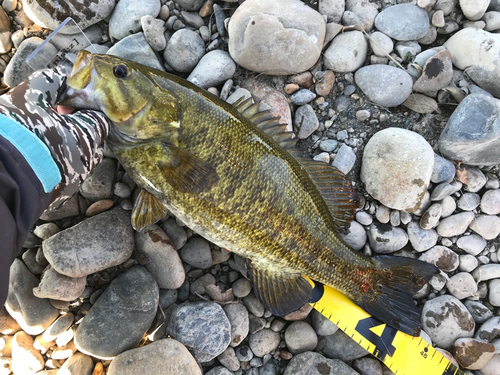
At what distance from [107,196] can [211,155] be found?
1.13m

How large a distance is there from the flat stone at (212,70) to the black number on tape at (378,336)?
2.49 meters

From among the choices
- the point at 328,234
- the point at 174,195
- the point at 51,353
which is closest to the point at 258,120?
the point at 174,195

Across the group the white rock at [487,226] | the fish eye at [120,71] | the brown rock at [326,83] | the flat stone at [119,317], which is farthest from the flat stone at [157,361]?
the white rock at [487,226]

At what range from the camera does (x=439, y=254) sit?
10.1ft

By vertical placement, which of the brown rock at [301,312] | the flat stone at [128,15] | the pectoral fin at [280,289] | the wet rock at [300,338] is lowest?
the wet rock at [300,338]

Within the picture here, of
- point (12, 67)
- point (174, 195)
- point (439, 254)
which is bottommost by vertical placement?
point (439, 254)

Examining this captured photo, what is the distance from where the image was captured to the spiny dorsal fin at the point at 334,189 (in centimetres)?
268

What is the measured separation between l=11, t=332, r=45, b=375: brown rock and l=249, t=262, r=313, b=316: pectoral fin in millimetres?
1859

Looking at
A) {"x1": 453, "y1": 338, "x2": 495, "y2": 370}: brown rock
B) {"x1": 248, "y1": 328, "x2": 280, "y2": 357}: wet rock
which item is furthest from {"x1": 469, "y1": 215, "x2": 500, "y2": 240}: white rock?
{"x1": 248, "y1": 328, "x2": 280, "y2": 357}: wet rock

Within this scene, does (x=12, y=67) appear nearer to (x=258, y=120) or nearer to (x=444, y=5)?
(x=258, y=120)

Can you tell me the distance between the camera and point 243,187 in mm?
2316

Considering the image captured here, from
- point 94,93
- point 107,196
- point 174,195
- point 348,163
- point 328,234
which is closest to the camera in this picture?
point 94,93

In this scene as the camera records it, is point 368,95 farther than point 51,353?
Yes

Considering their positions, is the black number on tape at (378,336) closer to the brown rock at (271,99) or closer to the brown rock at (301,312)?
the brown rock at (301,312)
